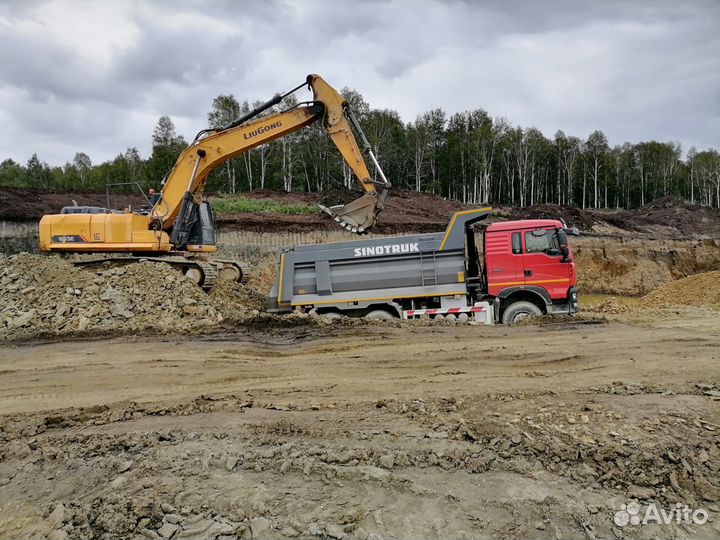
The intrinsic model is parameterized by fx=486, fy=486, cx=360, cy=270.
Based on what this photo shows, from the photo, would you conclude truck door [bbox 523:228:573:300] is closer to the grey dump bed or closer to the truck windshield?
the truck windshield

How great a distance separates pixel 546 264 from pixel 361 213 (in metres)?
4.28

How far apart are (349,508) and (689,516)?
2.48m

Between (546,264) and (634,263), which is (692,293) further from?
(634,263)

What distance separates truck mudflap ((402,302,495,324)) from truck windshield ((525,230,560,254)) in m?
1.57

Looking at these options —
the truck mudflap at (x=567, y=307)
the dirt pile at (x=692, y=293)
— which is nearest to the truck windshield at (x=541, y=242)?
the truck mudflap at (x=567, y=307)

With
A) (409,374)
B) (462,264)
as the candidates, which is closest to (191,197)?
(462,264)

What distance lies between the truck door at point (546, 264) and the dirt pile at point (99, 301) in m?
6.89

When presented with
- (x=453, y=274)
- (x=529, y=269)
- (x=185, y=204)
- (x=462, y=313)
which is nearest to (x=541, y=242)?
(x=529, y=269)

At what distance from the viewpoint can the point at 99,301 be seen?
1157cm

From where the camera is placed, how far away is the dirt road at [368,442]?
11.7 feet

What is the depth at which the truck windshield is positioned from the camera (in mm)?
10648

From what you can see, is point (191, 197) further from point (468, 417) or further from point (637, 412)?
point (637, 412)

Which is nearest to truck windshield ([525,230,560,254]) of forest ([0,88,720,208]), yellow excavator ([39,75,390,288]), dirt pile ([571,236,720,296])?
yellow excavator ([39,75,390,288])

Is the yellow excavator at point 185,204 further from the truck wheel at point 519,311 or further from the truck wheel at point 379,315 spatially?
the truck wheel at point 519,311
